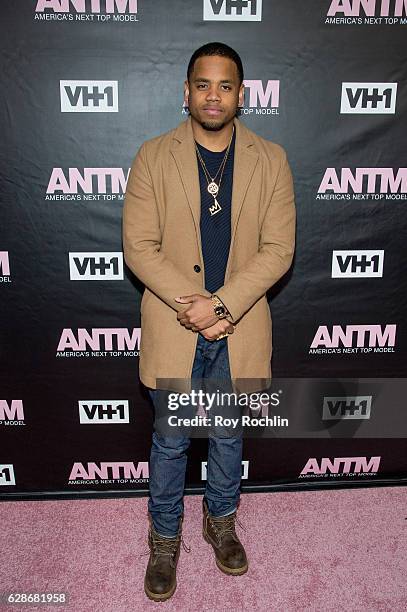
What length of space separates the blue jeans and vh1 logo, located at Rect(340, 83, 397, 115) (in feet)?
3.74

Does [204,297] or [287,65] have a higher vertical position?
[287,65]

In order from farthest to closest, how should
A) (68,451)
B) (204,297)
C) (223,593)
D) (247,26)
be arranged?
(68,451), (247,26), (223,593), (204,297)

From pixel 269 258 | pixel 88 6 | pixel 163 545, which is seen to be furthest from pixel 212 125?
pixel 163 545

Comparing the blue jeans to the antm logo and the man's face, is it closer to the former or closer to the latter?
the man's face

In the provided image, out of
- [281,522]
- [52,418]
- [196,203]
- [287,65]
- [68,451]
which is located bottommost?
[281,522]

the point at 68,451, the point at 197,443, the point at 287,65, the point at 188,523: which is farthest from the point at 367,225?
the point at 68,451

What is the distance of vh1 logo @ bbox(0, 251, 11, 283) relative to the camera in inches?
97.4

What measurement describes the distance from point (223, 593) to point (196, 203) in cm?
141

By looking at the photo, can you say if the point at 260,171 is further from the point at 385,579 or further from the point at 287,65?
the point at 385,579

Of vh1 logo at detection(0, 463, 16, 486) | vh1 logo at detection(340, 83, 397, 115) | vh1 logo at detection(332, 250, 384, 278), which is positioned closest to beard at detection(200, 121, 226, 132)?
vh1 logo at detection(340, 83, 397, 115)

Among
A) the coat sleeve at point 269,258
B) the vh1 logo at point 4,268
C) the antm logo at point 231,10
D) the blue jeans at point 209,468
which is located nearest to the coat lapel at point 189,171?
the coat sleeve at point 269,258

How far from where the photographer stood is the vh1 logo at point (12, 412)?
8.69 ft

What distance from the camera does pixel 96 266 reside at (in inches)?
99.2

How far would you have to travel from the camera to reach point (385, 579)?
2219mm
